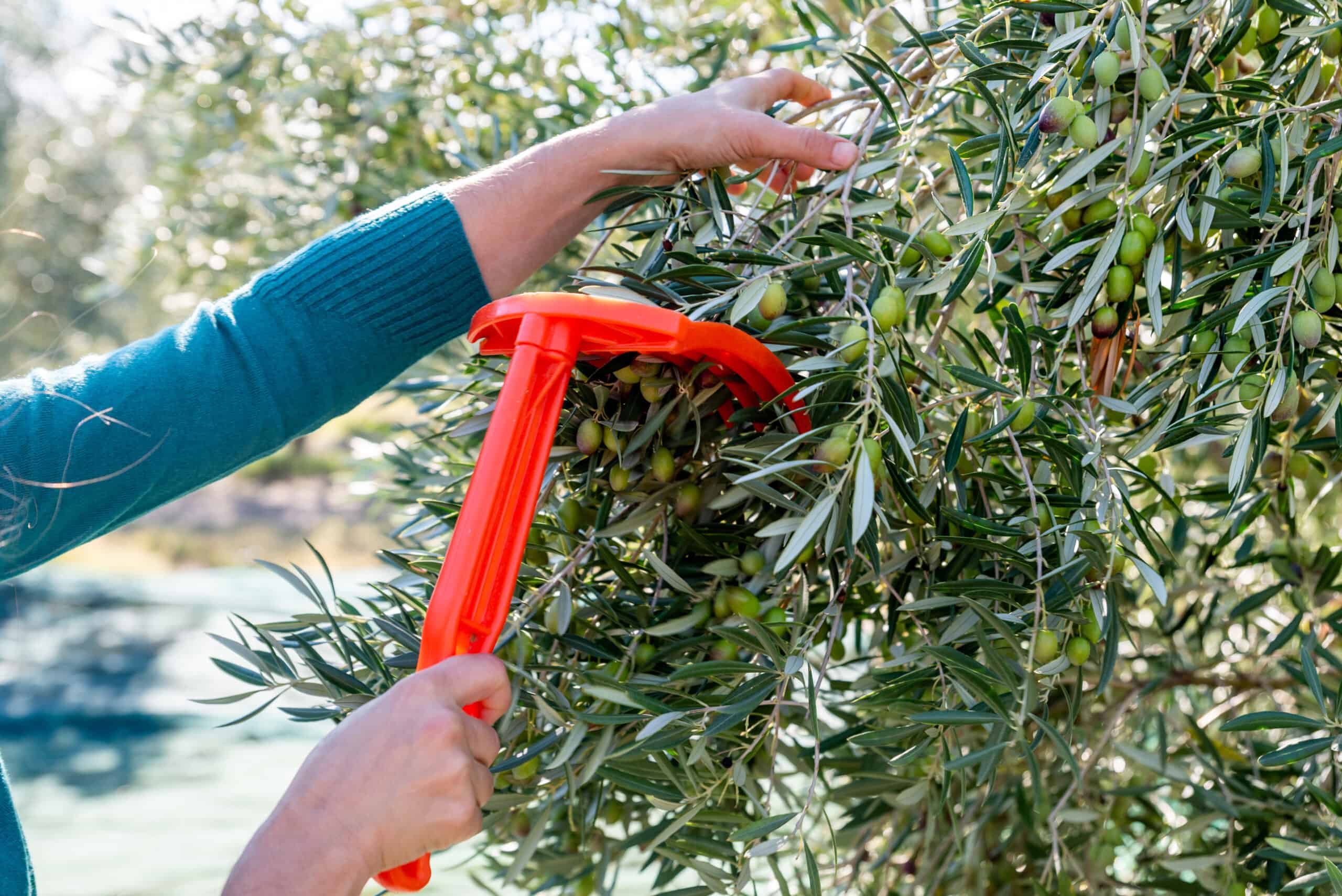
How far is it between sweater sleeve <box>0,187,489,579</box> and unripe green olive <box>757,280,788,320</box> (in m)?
0.42

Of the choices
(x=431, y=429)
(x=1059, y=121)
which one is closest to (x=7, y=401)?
(x=431, y=429)

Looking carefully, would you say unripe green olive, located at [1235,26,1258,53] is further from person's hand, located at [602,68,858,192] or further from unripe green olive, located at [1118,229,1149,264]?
person's hand, located at [602,68,858,192]

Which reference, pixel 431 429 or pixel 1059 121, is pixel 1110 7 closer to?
pixel 1059 121

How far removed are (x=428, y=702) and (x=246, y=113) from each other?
7.86 ft

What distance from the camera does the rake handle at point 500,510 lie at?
761 mm

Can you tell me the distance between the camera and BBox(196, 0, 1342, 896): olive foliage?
32.5 inches

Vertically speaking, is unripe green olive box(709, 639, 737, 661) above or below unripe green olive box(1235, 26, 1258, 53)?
below

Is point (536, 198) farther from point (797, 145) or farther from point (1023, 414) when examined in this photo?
point (1023, 414)

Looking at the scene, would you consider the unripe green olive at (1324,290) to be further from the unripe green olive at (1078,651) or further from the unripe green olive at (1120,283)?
the unripe green olive at (1078,651)

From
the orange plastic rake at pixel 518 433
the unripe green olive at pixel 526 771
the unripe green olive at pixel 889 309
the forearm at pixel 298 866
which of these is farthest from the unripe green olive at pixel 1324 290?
the forearm at pixel 298 866

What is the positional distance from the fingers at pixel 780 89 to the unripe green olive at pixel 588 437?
383mm

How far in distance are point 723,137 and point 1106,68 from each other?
0.34 meters

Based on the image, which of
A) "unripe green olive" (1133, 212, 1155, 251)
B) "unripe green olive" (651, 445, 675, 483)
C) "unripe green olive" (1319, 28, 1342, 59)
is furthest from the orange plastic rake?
"unripe green olive" (1319, 28, 1342, 59)

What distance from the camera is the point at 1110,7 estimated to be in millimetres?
858
